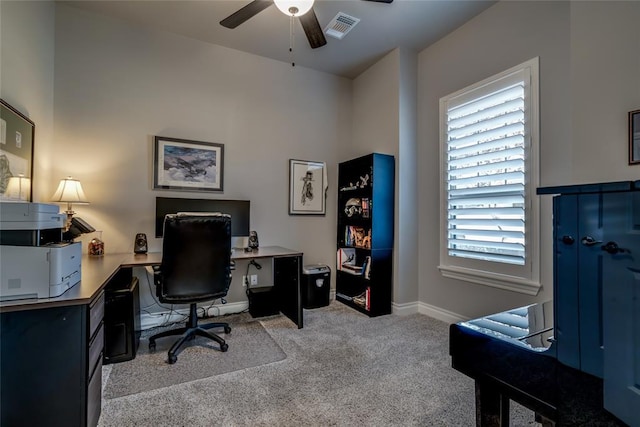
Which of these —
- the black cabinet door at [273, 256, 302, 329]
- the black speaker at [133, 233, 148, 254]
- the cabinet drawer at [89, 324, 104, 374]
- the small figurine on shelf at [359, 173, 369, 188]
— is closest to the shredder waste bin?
the black cabinet door at [273, 256, 302, 329]

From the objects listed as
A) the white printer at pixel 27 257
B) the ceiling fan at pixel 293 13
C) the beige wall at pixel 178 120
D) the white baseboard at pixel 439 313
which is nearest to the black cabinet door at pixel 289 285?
the beige wall at pixel 178 120

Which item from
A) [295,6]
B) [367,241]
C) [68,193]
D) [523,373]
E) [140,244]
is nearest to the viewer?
[523,373]

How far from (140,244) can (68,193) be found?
70cm

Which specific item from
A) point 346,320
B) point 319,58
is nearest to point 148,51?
point 319,58

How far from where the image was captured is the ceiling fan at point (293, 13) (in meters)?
2.01

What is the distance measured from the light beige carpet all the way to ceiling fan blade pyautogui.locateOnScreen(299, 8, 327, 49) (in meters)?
2.62

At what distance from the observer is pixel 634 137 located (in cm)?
156

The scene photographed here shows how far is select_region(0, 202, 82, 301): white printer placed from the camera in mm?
1240

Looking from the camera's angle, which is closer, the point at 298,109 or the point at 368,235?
the point at 368,235

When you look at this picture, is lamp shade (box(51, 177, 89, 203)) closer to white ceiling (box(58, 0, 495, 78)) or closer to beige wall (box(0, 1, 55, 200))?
beige wall (box(0, 1, 55, 200))

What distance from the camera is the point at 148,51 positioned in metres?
3.05

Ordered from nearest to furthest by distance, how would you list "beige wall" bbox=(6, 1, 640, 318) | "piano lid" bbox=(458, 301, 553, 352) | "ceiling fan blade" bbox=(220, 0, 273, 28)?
1. "piano lid" bbox=(458, 301, 553, 352)
2. "beige wall" bbox=(6, 1, 640, 318)
3. "ceiling fan blade" bbox=(220, 0, 273, 28)

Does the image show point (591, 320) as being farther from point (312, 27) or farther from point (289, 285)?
point (289, 285)

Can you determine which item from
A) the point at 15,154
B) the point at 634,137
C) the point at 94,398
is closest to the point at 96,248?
the point at 15,154
